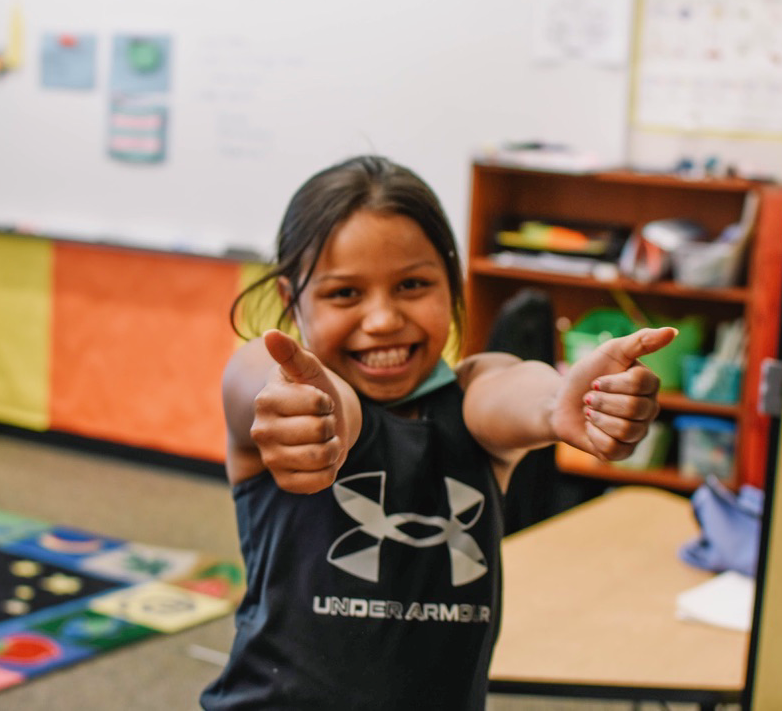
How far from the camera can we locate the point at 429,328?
3.91 feet

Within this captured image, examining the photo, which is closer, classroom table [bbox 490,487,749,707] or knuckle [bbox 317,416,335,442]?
knuckle [bbox 317,416,335,442]

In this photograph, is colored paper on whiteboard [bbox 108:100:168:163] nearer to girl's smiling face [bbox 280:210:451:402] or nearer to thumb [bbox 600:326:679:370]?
girl's smiling face [bbox 280:210:451:402]

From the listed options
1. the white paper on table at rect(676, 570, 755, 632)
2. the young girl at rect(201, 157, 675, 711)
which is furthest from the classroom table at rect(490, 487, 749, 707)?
the young girl at rect(201, 157, 675, 711)

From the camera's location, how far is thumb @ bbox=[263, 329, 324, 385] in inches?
34.0

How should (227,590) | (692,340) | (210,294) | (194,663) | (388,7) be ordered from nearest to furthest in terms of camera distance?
1. (194,663)
2. (227,590)
3. (692,340)
4. (388,7)
5. (210,294)

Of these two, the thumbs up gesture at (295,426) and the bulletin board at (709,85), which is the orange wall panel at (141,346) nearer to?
the bulletin board at (709,85)

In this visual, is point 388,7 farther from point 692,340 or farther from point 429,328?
point 429,328

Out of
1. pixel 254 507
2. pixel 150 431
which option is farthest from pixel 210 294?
pixel 254 507

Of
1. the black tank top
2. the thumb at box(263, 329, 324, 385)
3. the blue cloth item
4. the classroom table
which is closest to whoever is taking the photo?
the thumb at box(263, 329, 324, 385)

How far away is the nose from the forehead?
4cm

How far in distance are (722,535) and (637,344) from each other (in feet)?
3.73

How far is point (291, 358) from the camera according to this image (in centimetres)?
89

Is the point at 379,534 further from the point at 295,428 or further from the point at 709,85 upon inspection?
the point at 709,85

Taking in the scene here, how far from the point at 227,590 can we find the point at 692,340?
5.48 ft
